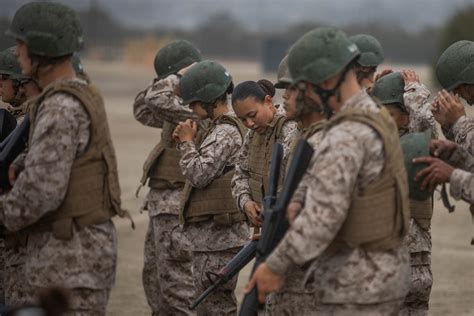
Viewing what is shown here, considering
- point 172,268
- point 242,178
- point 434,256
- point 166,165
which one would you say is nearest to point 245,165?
point 242,178

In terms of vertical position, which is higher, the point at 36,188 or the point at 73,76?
the point at 73,76

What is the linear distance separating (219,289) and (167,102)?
155 cm

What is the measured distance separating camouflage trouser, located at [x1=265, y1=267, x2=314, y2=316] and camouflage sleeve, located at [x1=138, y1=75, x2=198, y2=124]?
267 centimetres

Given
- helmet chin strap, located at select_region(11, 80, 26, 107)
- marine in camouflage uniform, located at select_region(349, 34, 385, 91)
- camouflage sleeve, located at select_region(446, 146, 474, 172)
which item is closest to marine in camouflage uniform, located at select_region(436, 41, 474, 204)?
camouflage sleeve, located at select_region(446, 146, 474, 172)

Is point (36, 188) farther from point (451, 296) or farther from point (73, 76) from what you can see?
point (451, 296)

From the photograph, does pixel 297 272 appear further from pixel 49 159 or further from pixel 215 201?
pixel 215 201

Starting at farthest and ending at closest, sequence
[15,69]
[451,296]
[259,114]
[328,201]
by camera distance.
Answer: [451,296]
[15,69]
[259,114]
[328,201]

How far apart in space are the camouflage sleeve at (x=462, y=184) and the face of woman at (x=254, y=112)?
192cm

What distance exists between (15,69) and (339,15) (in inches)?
3207

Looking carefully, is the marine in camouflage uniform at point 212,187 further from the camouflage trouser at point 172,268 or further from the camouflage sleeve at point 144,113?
the camouflage sleeve at point 144,113

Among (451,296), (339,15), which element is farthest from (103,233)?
(339,15)

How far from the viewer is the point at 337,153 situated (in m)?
5.17

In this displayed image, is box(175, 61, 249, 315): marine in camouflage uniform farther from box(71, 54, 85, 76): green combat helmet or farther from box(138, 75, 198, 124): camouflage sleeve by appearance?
box(71, 54, 85, 76): green combat helmet

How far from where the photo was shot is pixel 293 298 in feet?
20.2
